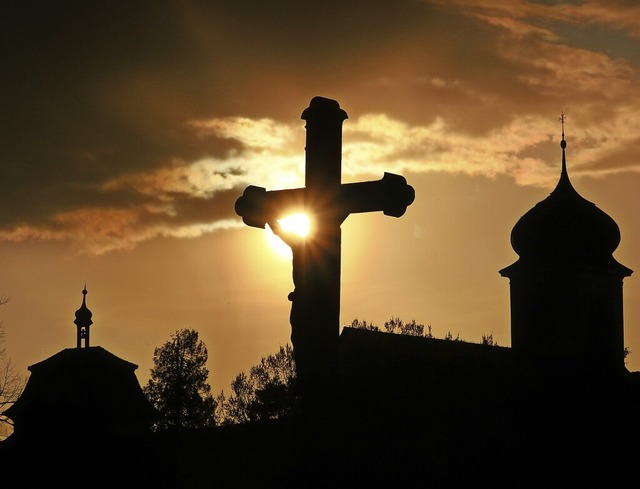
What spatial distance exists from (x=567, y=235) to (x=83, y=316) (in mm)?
23703

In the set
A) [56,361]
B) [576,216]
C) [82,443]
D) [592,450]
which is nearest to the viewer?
[592,450]

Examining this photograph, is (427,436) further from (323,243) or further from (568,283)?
(568,283)

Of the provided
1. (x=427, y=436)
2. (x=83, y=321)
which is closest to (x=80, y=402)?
(x=83, y=321)

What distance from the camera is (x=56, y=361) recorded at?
144 ft

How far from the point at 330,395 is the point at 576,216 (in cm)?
3514

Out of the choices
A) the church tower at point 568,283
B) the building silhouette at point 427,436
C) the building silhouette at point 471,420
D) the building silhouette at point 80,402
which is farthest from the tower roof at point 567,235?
Result: the building silhouette at point 80,402

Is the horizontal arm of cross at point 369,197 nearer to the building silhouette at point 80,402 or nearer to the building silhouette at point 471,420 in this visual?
the building silhouette at point 471,420

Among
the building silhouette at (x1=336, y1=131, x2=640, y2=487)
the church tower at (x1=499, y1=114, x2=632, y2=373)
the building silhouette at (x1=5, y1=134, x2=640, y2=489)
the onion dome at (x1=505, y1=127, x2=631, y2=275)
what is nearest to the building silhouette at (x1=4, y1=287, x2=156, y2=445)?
the building silhouette at (x1=5, y1=134, x2=640, y2=489)

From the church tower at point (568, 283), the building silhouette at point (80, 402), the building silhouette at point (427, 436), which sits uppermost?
the church tower at point (568, 283)

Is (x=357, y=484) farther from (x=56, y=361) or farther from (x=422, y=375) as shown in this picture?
(x=56, y=361)

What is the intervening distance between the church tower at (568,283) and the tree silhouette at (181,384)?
1859 centimetres

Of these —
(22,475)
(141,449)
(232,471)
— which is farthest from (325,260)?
(22,475)

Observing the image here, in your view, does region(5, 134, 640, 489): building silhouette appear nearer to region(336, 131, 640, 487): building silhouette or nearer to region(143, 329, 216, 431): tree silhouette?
region(336, 131, 640, 487): building silhouette

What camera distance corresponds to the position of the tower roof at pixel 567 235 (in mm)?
38781
